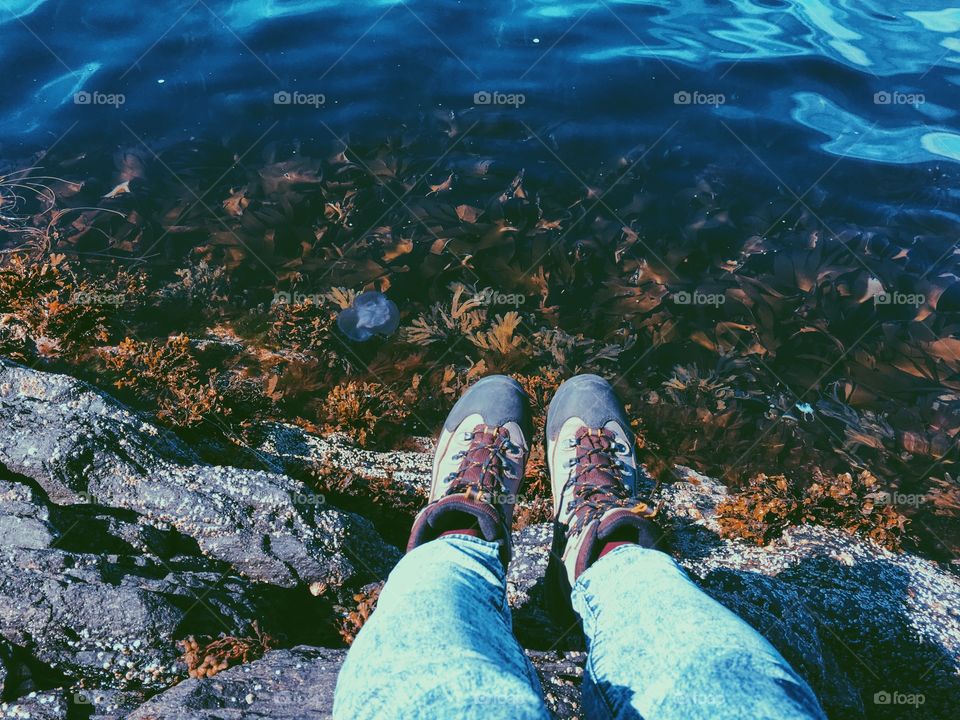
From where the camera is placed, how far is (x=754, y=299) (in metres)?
4.75

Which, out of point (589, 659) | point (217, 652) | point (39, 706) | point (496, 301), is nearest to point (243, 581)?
point (217, 652)

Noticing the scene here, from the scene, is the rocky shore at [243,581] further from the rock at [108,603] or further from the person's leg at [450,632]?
the person's leg at [450,632]

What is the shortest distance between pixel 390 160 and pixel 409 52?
1.84 meters

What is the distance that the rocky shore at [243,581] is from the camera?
2061mm

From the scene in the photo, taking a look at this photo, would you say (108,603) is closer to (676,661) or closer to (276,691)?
(276,691)

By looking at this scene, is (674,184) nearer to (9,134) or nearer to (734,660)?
(734,660)

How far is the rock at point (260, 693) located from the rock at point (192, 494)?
1.58ft

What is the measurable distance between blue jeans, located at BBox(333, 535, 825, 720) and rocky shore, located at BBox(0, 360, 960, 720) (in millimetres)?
418

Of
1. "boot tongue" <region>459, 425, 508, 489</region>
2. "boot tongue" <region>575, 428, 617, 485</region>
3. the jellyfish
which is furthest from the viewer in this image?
the jellyfish

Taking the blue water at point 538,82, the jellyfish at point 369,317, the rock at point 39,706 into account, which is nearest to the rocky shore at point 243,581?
the rock at point 39,706

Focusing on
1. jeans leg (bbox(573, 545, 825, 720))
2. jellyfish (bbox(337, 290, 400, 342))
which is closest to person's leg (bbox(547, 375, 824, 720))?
jeans leg (bbox(573, 545, 825, 720))

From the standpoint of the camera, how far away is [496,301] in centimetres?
479

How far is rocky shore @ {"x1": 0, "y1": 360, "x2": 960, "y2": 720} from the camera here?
2.06 metres

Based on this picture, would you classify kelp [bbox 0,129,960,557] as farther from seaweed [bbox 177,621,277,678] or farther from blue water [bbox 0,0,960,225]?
seaweed [bbox 177,621,277,678]
